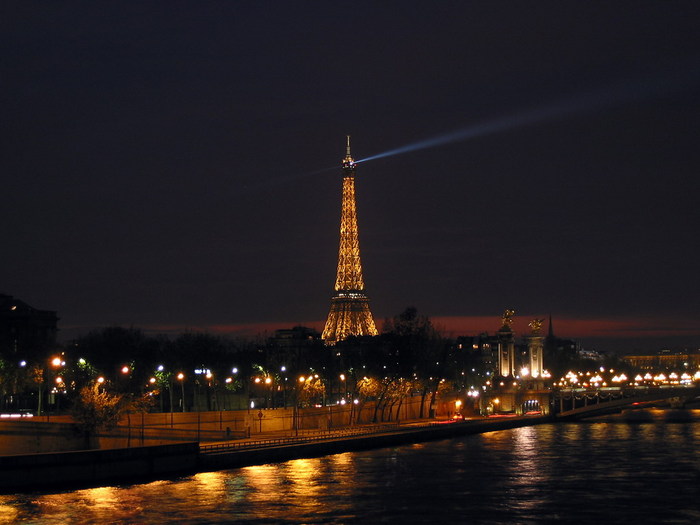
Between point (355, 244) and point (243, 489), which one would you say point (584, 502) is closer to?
point (243, 489)

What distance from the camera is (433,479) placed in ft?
199

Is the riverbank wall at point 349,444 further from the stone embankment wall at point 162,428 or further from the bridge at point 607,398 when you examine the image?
the bridge at point 607,398

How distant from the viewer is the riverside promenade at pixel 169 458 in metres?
52.1

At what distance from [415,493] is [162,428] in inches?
789

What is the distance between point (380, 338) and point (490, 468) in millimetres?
51483

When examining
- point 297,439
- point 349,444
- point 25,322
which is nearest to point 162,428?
point 297,439

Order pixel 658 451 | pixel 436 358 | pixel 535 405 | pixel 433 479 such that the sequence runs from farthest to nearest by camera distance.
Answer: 1. pixel 535 405
2. pixel 436 358
3. pixel 658 451
4. pixel 433 479

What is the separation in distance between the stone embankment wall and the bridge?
44735 mm

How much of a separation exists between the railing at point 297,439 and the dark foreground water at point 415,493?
2509mm

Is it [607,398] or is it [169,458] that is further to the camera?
[607,398]

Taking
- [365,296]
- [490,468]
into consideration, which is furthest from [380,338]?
[490,468]

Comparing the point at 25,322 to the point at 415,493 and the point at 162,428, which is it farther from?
the point at 415,493

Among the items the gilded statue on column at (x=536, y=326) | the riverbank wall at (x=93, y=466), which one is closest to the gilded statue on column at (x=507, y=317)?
the gilded statue on column at (x=536, y=326)

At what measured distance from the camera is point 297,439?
2852 inches
